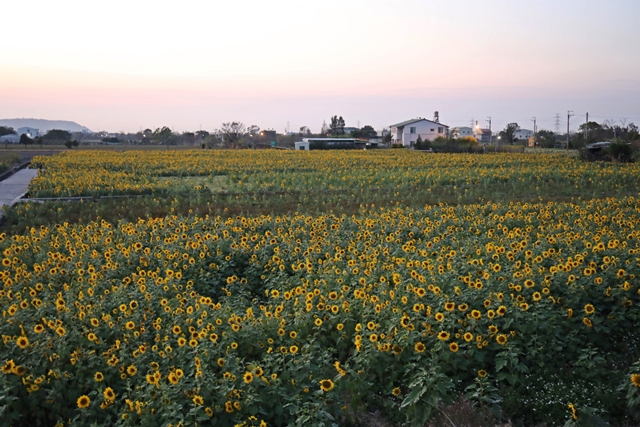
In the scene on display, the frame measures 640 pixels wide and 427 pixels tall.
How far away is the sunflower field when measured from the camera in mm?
4195

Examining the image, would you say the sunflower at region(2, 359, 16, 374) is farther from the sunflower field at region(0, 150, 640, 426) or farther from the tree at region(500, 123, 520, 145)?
the tree at region(500, 123, 520, 145)

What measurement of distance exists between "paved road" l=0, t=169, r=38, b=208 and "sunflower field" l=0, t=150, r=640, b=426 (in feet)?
36.3

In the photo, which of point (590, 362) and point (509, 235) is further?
point (509, 235)

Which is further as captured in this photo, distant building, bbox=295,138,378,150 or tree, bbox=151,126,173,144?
tree, bbox=151,126,173,144

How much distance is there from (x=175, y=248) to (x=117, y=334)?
12.1ft

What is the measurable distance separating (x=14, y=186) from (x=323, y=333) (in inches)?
863

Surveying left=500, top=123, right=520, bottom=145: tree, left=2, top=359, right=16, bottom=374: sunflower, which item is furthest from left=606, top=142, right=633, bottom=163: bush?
left=500, top=123, right=520, bottom=145: tree

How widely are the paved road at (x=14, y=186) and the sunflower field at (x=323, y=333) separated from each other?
11052 mm

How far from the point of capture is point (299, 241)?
31.1 ft

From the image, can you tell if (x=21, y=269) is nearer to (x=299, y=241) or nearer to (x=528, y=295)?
(x=299, y=241)

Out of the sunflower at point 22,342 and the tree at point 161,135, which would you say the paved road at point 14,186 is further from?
the tree at point 161,135

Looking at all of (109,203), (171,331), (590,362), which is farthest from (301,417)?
(109,203)

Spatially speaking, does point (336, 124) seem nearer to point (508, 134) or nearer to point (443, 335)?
point (508, 134)

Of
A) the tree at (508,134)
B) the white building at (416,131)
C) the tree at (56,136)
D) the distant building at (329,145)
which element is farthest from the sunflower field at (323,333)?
the tree at (56,136)
